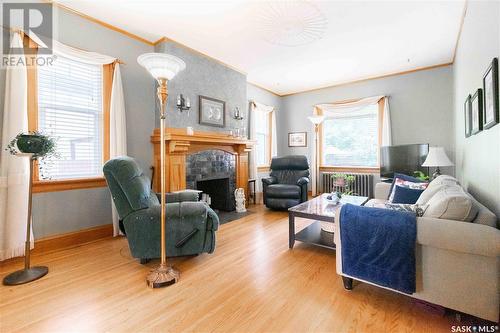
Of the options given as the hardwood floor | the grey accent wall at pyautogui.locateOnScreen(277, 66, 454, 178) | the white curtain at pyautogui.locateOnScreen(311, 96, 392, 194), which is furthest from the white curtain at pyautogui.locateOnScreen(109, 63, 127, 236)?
the grey accent wall at pyautogui.locateOnScreen(277, 66, 454, 178)

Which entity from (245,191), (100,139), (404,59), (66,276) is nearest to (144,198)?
(66,276)

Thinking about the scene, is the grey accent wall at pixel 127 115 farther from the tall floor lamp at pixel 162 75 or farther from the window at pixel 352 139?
the window at pixel 352 139

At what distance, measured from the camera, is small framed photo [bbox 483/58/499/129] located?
1570 millimetres

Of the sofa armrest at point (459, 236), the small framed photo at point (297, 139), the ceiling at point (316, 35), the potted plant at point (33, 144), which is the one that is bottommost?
the sofa armrest at point (459, 236)

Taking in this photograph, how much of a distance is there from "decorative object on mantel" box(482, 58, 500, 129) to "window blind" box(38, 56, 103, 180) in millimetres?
3926

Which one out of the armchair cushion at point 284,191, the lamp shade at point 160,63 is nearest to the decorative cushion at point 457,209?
the lamp shade at point 160,63

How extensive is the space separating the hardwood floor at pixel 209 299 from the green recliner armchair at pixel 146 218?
23 centimetres

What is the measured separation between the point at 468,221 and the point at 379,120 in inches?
159

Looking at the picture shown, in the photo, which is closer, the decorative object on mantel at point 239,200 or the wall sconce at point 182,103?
the wall sconce at point 182,103

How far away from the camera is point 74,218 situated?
2.79 metres

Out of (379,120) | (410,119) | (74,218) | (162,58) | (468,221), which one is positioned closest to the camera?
(468,221)

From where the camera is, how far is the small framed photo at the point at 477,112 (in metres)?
2.01

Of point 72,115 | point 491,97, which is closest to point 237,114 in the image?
point 72,115

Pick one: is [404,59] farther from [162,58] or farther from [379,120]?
[162,58]
